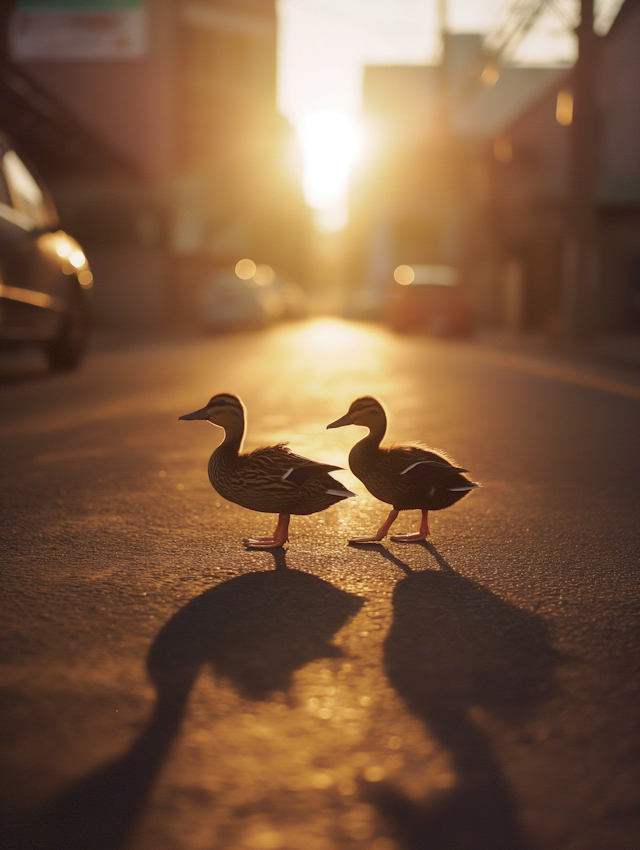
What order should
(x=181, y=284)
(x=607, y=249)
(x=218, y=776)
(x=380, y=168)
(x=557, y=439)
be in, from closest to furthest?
(x=218, y=776) → (x=557, y=439) → (x=607, y=249) → (x=181, y=284) → (x=380, y=168)

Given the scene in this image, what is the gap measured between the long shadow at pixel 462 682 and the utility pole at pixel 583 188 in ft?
54.2

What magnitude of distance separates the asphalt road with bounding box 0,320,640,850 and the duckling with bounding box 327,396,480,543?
0.26 metres

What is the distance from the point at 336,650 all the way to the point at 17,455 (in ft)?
15.0

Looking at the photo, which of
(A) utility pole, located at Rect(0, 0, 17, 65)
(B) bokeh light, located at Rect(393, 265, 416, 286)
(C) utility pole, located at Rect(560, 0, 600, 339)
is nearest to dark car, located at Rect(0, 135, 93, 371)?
(C) utility pole, located at Rect(560, 0, 600, 339)

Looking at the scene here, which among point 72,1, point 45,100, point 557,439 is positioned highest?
point 72,1

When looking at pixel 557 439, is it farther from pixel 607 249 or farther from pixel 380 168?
pixel 380 168

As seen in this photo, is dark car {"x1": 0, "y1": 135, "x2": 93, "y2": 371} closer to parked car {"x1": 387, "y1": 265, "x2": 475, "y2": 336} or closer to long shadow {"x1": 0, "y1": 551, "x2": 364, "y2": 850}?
long shadow {"x1": 0, "y1": 551, "x2": 364, "y2": 850}

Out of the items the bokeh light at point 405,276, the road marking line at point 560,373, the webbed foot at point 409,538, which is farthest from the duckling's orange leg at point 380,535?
the bokeh light at point 405,276

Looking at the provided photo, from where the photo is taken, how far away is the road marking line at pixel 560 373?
12537 millimetres

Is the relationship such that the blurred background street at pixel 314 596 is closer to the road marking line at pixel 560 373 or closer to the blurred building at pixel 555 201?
the road marking line at pixel 560 373

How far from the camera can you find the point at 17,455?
7.38m

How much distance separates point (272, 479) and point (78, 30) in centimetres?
3578

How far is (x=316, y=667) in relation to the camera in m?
3.19

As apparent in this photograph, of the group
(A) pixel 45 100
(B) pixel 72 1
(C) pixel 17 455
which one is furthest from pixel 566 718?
(B) pixel 72 1
